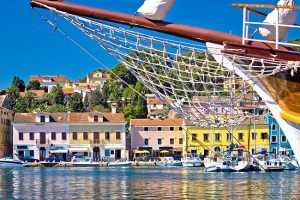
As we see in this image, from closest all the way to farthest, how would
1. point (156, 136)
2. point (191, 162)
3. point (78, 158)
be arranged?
point (191, 162), point (78, 158), point (156, 136)

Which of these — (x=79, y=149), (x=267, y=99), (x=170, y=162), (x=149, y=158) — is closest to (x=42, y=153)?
(x=79, y=149)

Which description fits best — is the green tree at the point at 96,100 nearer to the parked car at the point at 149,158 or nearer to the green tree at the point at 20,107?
the green tree at the point at 20,107

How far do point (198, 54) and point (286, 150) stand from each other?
205 feet

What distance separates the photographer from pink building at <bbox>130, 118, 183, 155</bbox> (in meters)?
81.4

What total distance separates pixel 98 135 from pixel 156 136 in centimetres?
757

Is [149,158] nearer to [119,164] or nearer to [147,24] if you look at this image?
[119,164]

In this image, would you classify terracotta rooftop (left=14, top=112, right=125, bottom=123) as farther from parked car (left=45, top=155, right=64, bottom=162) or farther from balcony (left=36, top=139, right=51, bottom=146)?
parked car (left=45, top=155, right=64, bottom=162)

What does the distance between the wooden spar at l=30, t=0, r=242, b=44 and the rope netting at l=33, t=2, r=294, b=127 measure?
5.6 inches

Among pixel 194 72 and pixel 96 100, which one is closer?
pixel 194 72

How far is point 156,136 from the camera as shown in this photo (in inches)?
3214

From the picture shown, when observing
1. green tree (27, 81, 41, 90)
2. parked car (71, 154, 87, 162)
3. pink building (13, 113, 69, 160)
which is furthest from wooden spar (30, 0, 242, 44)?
green tree (27, 81, 41, 90)

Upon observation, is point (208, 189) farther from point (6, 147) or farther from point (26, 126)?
point (6, 147)

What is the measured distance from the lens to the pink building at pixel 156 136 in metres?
81.4

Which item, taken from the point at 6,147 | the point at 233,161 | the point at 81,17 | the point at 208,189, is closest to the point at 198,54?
the point at 81,17
